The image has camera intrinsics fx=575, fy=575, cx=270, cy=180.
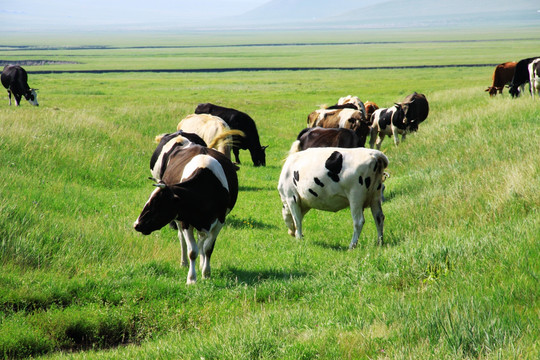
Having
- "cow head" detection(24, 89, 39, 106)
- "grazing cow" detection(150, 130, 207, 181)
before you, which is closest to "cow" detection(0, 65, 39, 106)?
"cow head" detection(24, 89, 39, 106)

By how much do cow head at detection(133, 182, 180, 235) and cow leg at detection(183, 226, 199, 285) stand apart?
596 millimetres

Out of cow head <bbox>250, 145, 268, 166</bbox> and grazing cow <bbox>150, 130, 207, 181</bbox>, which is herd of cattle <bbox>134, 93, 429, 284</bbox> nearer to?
grazing cow <bbox>150, 130, 207, 181</bbox>

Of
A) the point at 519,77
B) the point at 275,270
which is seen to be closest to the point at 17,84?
the point at 519,77

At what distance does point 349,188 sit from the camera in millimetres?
9664

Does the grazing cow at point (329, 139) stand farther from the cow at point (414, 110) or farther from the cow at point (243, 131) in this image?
the cow at point (414, 110)

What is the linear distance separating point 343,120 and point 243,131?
3.98m

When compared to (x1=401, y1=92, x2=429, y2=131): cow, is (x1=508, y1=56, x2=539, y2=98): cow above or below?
above

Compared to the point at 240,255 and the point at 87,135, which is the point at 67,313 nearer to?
the point at 240,255

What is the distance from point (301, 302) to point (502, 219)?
329 centimetres

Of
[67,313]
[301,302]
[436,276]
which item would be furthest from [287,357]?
[67,313]

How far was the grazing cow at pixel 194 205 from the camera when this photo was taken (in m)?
7.73

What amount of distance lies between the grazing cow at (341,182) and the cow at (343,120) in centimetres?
652

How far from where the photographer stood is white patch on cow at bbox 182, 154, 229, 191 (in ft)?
28.1

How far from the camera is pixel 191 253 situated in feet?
26.7
